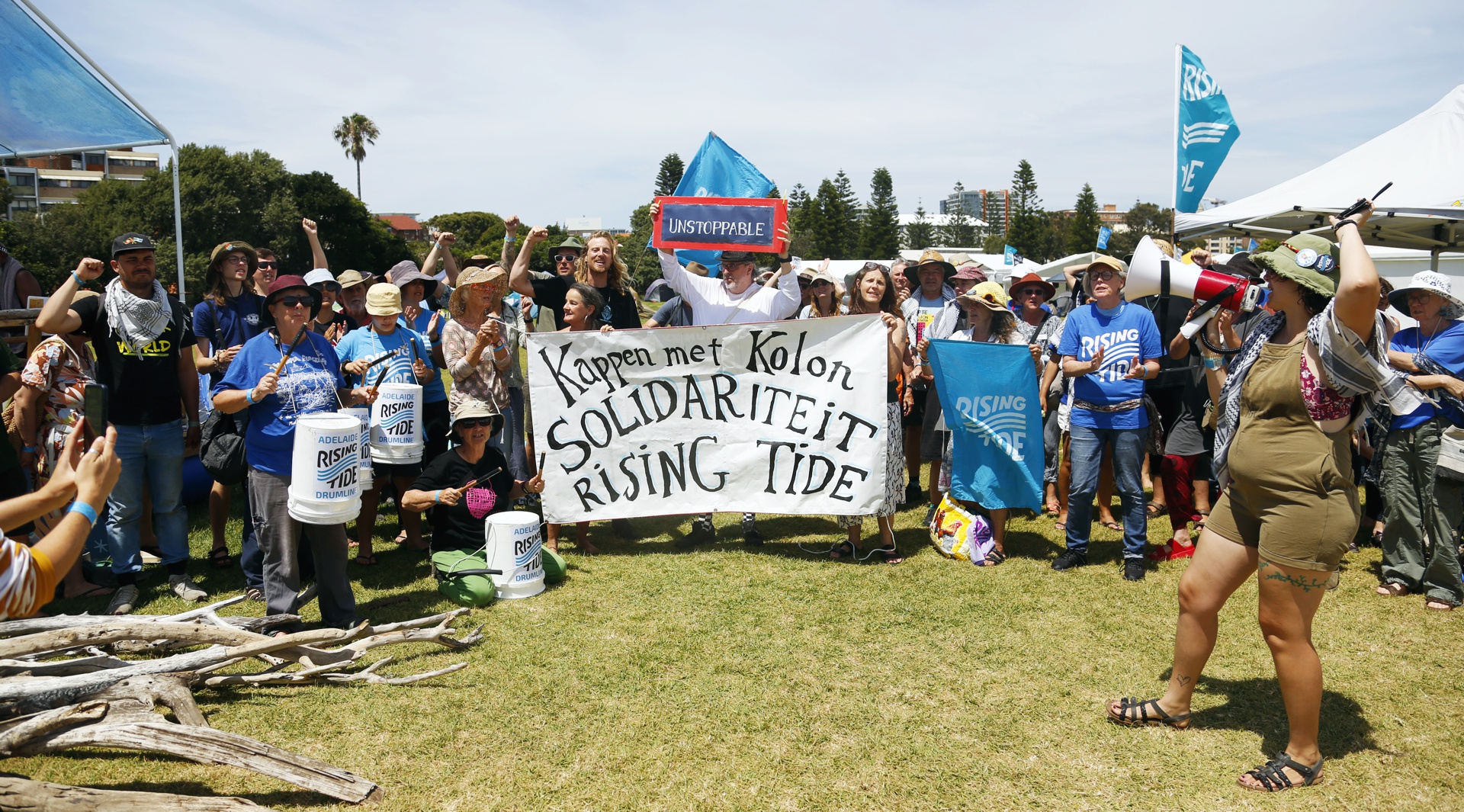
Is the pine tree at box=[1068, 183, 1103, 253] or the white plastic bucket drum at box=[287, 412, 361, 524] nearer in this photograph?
the white plastic bucket drum at box=[287, 412, 361, 524]


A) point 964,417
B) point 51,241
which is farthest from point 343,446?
point 51,241

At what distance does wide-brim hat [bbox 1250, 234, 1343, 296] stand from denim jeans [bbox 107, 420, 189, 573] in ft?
20.0

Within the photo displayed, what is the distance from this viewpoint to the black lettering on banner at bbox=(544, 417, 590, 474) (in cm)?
626

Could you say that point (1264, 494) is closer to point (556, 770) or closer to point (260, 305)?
point (556, 770)

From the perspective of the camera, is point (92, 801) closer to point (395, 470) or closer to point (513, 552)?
point (513, 552)

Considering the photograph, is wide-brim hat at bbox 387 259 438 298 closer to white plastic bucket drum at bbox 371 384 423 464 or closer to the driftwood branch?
white plastic bucket drum at bbox 371 384 423 464

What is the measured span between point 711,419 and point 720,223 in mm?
1467

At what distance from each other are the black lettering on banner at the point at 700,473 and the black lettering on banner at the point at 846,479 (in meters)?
0.77

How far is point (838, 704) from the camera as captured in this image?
4125 mm

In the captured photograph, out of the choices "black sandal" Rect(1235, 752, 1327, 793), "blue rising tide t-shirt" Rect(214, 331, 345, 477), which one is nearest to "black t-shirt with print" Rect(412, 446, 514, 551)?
"blue rising tide t-shirt" Rect(214, 331, 345, 477)

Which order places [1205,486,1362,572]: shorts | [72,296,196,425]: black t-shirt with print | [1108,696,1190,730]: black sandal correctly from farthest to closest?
1. [72,296,196,425]: black t-shirt with print
2. [1108,696,1190,730]: black sandal
3. [1205,486,1362,572]: shorts

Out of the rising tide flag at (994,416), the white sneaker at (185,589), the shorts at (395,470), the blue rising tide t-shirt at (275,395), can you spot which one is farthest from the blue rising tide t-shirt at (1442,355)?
the white sneaker at (185,589)

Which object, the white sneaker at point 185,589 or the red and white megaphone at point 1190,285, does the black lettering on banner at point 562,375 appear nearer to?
the white sneaker at point 185,589

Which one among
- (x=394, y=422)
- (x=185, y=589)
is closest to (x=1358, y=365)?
(x=394, y=422)
